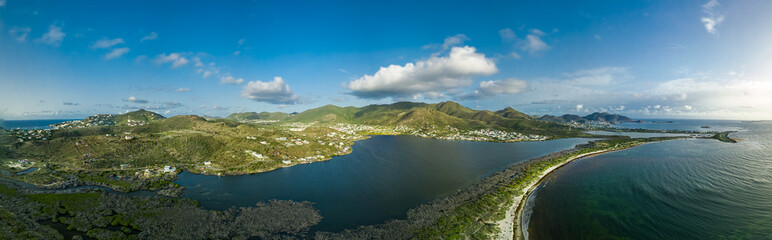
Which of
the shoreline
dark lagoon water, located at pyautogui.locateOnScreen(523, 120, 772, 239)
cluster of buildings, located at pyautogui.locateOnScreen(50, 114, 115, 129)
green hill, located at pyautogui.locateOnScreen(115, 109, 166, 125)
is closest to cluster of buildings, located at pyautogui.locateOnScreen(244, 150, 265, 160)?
the shoreline

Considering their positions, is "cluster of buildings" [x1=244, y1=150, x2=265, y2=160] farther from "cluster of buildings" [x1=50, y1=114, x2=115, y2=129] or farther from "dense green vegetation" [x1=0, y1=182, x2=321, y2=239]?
"cluster of buildings" [x1=50, y1=114, x2=115, y2=129]

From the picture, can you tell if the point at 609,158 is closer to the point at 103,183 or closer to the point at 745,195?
the point at 745,195

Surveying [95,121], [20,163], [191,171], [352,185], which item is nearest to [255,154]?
[191,171]

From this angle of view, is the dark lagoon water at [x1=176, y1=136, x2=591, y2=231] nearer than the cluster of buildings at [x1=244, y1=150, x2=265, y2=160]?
Yes

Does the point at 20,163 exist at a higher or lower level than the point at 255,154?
lower

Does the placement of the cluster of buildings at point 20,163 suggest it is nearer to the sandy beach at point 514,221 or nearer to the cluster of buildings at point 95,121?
the sandy beach at point 514,221

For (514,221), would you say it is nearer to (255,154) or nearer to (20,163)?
(255,154)

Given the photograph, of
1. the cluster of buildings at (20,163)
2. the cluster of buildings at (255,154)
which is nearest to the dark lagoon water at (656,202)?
the cluster of buildings at (255,154)
